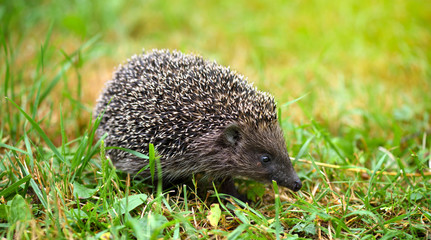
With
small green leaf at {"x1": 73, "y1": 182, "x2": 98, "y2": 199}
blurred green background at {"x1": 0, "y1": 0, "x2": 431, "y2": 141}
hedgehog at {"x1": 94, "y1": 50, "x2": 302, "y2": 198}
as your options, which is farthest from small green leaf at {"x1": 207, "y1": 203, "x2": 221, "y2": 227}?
blurred green background at {"x1": 0, "y1": 0, "x2": 431, "y2": 141}

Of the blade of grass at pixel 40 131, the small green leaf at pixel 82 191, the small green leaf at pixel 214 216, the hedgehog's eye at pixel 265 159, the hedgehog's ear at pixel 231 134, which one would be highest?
the blade of grass at pixel 40 131

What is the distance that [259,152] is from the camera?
4.61 metres

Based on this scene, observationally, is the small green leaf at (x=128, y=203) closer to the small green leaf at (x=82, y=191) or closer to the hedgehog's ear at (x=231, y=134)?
the small green leaf at (x=82, y=191)

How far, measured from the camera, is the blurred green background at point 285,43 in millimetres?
7020

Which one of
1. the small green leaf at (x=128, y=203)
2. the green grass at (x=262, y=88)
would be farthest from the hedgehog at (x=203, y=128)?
the small green leaf at (x=128, y=203)

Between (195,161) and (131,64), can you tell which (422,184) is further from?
(131,64)

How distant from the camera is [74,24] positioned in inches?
338

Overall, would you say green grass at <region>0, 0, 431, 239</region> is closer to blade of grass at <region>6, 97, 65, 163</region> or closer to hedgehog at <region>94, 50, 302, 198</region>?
blade of grass at <region>6, 97, 65, 163</region>

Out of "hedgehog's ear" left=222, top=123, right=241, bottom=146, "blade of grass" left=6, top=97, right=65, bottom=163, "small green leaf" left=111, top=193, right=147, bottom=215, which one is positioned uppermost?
"blade of grass" left=6, top=97, right=65, bottom=163

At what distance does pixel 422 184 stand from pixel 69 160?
4.36 meters

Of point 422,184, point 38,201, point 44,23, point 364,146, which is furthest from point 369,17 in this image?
point 38,201

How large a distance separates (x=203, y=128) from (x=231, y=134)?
14.4 inches

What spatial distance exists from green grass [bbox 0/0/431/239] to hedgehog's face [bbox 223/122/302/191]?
247mm

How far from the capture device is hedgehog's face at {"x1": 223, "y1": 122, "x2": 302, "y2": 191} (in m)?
4.49
